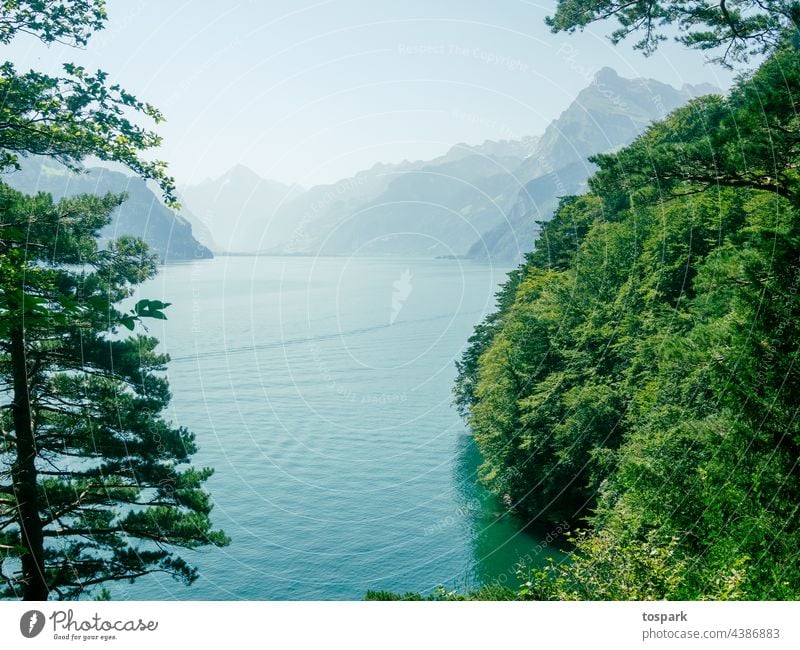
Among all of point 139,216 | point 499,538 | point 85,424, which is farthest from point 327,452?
point 139,216

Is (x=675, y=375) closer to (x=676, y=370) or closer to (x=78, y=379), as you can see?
(x=676, y=370)

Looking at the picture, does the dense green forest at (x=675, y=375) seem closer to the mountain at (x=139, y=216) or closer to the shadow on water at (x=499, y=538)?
the shadow on water at (x=499, y=538)

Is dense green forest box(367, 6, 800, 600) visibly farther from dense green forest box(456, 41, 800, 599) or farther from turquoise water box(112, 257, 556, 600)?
turquoise water box(112, 257, 556, 600)

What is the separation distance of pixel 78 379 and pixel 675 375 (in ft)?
64.2

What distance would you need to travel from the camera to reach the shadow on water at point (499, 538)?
28.3 m

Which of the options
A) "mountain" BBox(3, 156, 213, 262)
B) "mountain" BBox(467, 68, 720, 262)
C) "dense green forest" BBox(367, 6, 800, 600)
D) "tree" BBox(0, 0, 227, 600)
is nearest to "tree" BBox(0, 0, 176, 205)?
"tree" BBox(0, 0, 227, 600)

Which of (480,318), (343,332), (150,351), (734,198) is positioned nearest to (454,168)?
(480,318)

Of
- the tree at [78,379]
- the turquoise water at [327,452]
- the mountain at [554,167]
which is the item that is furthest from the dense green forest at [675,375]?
the mountain at [554,167]

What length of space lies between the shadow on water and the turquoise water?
4.4 inches

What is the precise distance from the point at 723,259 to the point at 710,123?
17.9 m

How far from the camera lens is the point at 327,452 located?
3994 centimetres

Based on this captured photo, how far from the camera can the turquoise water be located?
88.2ft

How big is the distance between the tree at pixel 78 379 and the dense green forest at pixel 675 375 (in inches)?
342
